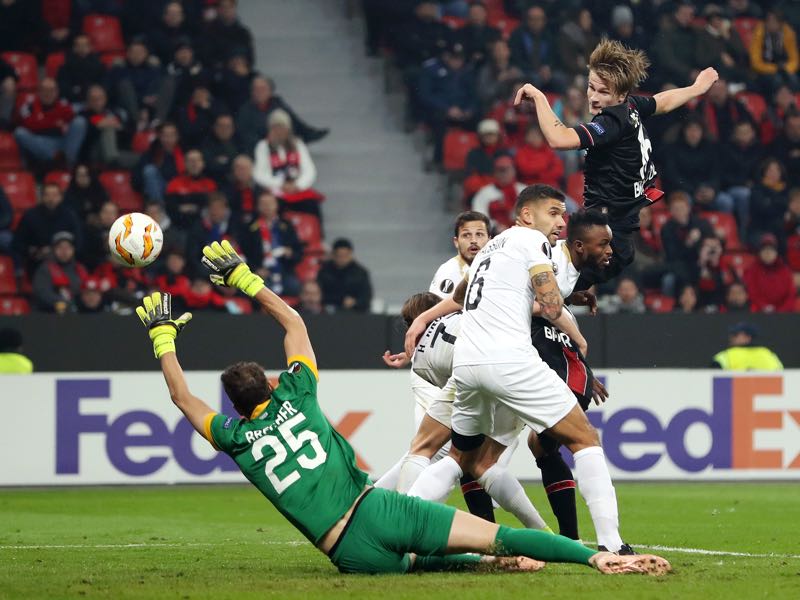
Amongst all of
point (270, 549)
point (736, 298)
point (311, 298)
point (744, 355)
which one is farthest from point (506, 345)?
point (736, 298)

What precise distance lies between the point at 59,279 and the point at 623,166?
889cm

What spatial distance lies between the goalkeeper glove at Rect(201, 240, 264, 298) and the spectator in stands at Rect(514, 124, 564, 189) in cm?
1099

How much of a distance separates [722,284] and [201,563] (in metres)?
10.3

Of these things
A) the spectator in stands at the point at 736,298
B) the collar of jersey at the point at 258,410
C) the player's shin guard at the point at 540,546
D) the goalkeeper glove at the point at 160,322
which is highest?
the goalkeeper glove at the point at 160,322

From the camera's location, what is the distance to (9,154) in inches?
692

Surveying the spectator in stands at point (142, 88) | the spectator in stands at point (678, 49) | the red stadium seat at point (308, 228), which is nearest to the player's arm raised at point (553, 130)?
the red stadium seat at point (308, 228)

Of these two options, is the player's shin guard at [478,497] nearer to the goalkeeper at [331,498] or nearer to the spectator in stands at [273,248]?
the goalkeeper at [331,498]

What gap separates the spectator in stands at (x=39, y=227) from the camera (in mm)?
16125

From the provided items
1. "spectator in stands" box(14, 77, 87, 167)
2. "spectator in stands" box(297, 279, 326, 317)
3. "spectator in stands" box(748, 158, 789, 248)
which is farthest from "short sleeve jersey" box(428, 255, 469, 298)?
"spectator in stands" box(748, 158, 789, 248)

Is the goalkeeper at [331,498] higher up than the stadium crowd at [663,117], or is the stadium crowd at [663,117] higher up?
the stadium crowd at [663,117]

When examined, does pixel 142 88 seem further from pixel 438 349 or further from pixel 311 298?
pixel 438 349

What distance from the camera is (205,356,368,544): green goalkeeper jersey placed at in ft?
22.9

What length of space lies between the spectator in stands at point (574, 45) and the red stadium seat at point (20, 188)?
7.08 m

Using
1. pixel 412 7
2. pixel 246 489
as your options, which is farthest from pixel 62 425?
pixel 412 7
